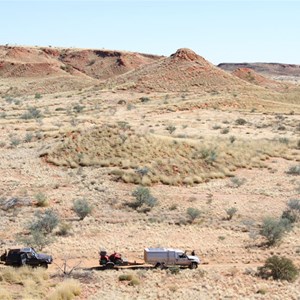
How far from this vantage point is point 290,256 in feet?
71.5

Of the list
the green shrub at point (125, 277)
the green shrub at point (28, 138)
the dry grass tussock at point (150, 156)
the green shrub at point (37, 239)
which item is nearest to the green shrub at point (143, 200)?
the dry grass tussock at point (150, 156)

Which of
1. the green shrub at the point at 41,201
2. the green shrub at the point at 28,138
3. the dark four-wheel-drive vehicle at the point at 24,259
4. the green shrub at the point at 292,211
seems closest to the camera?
the dark four-wheel-drive vehicle at the point at 24,259

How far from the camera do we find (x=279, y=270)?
62.0 feet

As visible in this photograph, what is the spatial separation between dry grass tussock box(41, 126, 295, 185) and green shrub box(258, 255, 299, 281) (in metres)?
13.5

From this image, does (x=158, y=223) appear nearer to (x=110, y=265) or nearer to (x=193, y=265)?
(x=193, y=265)

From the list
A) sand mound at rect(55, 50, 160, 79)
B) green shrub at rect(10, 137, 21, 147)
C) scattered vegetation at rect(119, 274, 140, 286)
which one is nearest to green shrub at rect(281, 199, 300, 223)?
scattered vegetation at rect(119, 274, 140, 286)

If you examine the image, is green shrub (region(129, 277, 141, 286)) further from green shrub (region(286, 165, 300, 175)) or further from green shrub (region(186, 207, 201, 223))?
green shrub (region(286, 165, 300, 175))

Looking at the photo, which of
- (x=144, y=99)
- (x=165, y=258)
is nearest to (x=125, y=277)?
(x=165, y=258)

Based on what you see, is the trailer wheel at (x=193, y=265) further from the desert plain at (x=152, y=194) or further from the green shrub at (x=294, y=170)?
the green shrub at (x=294, y=170)

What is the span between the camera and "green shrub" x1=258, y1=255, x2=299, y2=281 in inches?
740

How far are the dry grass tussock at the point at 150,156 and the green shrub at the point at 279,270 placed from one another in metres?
13.5

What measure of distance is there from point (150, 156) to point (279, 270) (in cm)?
1821

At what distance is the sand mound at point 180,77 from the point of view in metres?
89.7

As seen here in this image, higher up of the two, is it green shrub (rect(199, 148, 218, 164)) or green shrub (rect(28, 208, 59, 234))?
green shrub (rect(199, 148, 218, 164))
